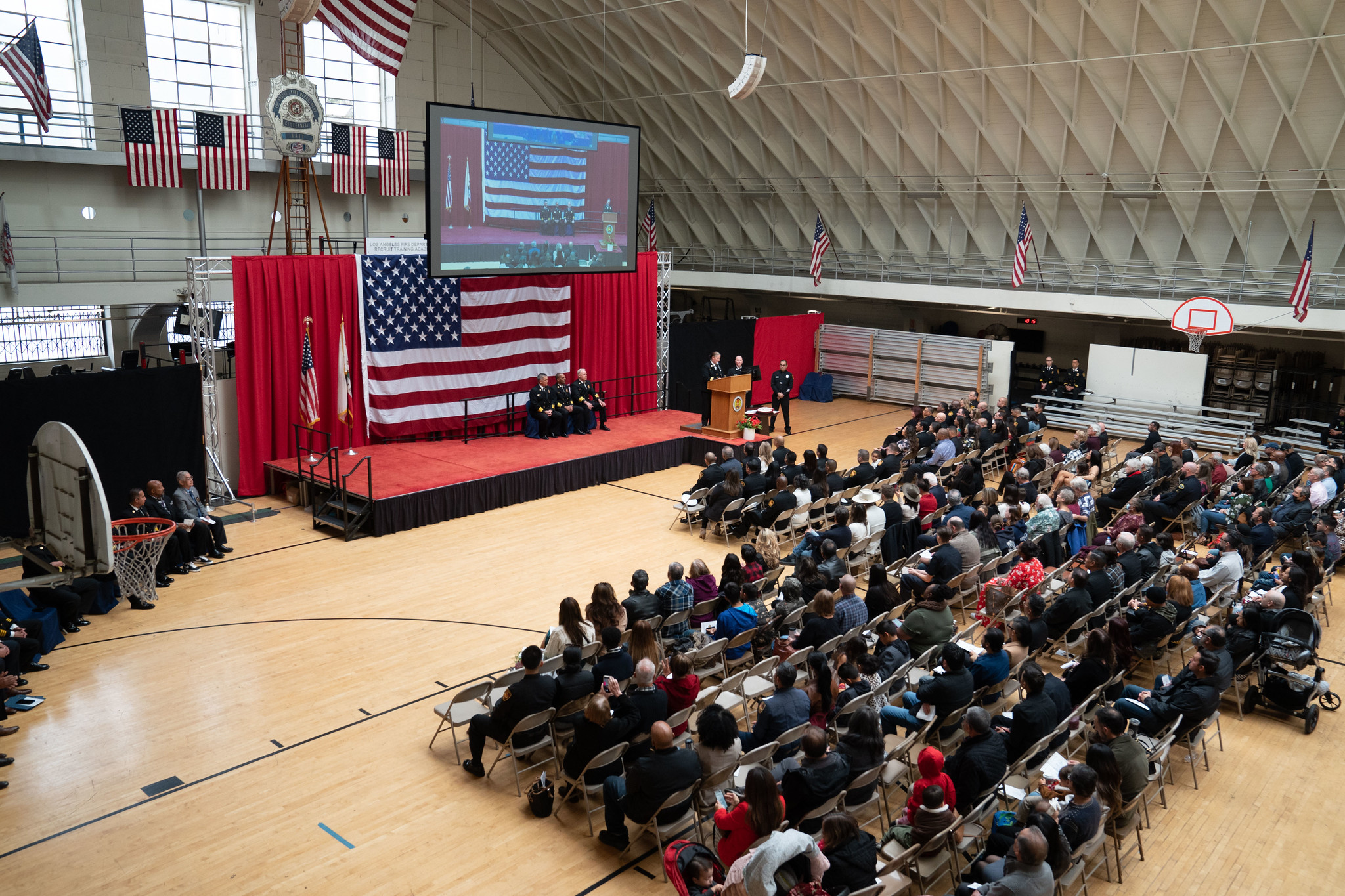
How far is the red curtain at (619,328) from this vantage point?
1959 cm

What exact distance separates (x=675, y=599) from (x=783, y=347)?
58.7ft

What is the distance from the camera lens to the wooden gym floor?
620 centimetres

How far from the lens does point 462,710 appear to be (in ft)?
24.9

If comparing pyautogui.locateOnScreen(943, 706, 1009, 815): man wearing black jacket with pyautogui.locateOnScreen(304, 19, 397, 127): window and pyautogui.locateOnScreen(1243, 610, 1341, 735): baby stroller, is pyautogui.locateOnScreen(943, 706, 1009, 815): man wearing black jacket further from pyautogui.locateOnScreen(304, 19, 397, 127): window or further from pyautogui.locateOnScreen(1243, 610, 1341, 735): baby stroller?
pyautogui.locateOnScreen(304, 19, 397, 127): window

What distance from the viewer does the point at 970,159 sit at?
22656 mm

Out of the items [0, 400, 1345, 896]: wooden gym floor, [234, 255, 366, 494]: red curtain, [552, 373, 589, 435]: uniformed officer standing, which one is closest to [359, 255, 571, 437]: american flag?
[234, 255, 366, 494]: red curtain

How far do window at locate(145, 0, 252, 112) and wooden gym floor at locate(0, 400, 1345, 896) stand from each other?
1448 centimetres

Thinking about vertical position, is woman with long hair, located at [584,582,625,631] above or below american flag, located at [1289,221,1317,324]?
below

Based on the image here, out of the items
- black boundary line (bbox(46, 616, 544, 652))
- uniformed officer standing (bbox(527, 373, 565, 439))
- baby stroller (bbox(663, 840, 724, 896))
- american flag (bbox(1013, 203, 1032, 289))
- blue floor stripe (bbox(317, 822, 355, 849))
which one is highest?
american flag (bbox(1013, 203, 1032, 289))

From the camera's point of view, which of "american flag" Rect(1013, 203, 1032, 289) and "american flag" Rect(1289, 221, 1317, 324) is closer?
"american flag" Rect(1289, 221, 1317, 324)

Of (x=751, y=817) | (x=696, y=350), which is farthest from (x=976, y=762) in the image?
(x=696, y=350)

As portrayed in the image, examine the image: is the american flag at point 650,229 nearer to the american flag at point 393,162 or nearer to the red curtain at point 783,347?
the red curtain at point 783,347

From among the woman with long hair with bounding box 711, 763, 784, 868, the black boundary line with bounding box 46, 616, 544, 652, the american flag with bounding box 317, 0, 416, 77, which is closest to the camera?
the woman with long hair with bounding box 711, 763, 784, 868

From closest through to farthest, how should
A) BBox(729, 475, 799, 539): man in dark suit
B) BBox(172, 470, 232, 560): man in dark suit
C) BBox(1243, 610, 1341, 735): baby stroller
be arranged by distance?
BBox(1243, 610, 1341, 735): baby stroller → BBox(172, 470, 232, 560): man in dark suit → BBox(729, 475, 799, 539): man in dark suit
